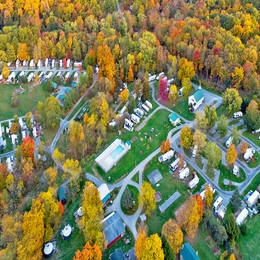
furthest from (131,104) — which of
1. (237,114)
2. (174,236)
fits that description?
(174,236)

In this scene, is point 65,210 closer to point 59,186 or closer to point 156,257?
point 59,186

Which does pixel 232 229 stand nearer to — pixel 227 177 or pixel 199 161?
pixel 227 177

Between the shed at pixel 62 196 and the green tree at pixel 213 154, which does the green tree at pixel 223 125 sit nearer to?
the green tree at pixel 213 154

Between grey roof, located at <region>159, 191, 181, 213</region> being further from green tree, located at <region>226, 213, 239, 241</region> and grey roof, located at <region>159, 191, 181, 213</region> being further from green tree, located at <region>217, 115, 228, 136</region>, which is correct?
green tree, located at <region>217, 115, 228, 136</region>

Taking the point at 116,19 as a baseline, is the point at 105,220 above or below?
below

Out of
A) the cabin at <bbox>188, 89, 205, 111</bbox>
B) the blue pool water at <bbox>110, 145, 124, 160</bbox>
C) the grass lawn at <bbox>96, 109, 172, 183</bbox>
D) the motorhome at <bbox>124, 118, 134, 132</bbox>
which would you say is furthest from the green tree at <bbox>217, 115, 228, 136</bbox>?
the blue pool water at <bbox>110, 145, 124, 160</bbox>

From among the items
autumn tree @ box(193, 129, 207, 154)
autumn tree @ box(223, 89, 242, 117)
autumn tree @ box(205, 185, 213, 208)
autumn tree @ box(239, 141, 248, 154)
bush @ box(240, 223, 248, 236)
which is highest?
autumn tree @ box(223, 89, 242, 117)

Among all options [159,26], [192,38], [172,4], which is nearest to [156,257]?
[192,38]
